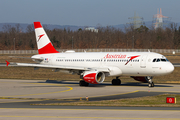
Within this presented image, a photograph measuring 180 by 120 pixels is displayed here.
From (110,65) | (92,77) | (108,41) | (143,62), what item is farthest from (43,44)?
(108,41)

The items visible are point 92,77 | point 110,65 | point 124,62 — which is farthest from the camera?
point 110,65

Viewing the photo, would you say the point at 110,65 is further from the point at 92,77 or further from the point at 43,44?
the point at 43,44

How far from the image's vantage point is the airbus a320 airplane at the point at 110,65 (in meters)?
36.3

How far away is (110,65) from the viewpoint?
1543 inches

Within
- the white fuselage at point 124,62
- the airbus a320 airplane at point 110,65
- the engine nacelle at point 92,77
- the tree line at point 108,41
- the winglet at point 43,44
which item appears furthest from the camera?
the tree line at point 108,41

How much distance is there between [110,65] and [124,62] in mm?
2082

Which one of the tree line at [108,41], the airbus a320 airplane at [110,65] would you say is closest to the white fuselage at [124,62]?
the airbus a320 airplane at [110,65]

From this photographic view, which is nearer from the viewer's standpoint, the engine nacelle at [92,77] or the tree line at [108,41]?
the engine nacelle at [92,77]

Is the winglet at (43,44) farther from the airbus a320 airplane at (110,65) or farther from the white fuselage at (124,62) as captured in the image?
the white fuselage at (124,62)

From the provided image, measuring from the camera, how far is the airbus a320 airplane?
1431 inches

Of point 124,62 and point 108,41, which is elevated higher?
point 108,41
